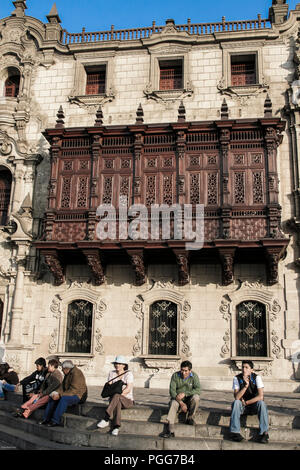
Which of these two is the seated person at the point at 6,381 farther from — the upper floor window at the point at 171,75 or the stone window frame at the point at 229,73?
the stone window frame at the point at 229,73

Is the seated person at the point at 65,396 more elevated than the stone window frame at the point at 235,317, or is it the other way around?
the stone window frame at the point at 235,317

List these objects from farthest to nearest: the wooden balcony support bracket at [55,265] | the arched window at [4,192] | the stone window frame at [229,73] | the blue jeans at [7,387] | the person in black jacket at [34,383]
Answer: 1. the arched window at [4,192]
2. the stone window frame at [229,73]
3. the wooden balcony support bracket at [55,265]
4. the blue jeans at [7,387]
5. the person in black jacket at [34,383]

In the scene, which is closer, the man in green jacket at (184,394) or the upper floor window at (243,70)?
the man in green jacket at (184,394)

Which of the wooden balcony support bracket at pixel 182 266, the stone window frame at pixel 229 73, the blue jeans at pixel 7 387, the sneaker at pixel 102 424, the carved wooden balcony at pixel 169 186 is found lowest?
the sneaker at pixel 102 424

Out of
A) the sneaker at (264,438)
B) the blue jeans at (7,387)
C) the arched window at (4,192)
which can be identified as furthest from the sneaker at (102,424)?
the arched window at (4,192)

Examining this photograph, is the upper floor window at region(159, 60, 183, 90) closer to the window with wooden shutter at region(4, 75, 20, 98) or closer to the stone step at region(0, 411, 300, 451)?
the window with wooden shutter at region(4, 75, 20, 98)

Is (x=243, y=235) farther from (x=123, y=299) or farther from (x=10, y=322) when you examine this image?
(x=10, y=322)

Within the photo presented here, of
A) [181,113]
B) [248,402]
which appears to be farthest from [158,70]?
[248,402]

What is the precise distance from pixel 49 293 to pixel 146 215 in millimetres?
4563

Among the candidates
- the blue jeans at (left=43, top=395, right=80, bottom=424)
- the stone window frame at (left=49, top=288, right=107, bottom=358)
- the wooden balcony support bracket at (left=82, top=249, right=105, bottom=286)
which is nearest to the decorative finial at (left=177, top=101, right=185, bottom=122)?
the wooden balcony support bracket at (left=82, top=249, right=105, bottom=286)

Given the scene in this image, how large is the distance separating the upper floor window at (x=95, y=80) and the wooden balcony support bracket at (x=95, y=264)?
23.8 feet

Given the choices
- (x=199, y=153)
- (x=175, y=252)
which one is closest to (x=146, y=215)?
(x=175, y=252)

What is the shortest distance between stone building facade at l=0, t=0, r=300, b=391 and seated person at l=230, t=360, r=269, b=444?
622 cm

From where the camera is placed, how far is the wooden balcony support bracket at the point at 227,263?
50.5ft
